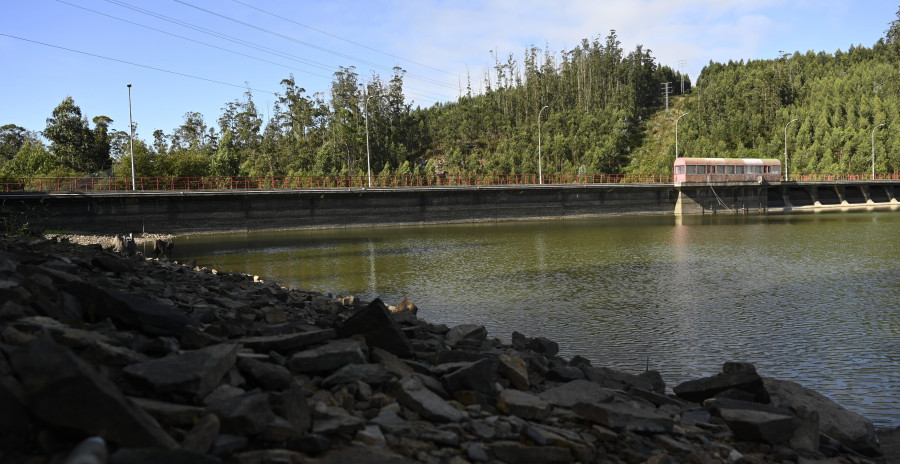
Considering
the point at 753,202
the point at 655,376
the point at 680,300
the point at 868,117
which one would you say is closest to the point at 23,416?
the point at 655,376

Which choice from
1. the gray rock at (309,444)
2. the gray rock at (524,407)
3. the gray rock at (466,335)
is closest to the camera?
the gray rock at (309,444)

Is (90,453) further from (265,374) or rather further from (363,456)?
(265,374)

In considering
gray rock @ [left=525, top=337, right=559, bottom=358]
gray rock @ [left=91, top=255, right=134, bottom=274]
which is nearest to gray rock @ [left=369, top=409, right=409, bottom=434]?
gray rock @ [left=525, top=337, right=559, bottom=358]

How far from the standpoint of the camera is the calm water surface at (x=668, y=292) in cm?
1088

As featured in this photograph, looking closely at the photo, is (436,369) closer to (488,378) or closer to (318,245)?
(488,378)

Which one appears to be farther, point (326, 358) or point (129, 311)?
point (129, 311)

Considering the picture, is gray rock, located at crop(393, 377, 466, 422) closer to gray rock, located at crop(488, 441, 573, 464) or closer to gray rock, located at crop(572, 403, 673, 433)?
gray rock, located at crop(488, 441, 573, 464)

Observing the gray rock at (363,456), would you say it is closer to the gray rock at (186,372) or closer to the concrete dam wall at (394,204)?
the gray rock at (186,372)

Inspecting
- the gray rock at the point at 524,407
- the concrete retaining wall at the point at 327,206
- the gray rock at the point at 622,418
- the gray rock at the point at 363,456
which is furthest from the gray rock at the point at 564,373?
the concrete retaining wall at the point at 327,206

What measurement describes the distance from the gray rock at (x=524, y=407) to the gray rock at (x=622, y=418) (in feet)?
1.20

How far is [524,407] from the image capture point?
5746 millimetres

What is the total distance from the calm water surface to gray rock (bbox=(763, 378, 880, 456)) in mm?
1168

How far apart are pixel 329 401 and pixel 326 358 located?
0.85 meters

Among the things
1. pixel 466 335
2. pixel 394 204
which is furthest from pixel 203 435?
pixel 394 204
